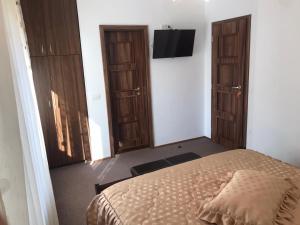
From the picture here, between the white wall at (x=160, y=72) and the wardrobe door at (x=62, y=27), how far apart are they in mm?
103

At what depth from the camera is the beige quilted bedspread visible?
4.87 ft

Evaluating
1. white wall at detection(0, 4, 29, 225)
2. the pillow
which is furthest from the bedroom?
the pillow

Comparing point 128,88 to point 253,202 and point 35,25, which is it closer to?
point 35,25

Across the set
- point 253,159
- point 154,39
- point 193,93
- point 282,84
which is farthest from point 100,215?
point 193,93

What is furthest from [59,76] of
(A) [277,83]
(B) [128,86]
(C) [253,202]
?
(C) [253,202]

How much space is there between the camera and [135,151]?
4.30 m

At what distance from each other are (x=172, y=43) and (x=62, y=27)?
1.76 metres

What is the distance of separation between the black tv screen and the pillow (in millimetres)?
2855

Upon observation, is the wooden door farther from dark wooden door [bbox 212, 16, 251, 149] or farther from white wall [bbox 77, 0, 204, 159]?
dark wooden door [bbox 212, 16, 251, 149]

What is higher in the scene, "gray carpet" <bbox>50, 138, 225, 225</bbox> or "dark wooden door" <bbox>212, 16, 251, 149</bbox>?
"dark wooden door" <bbox>212, 16, 251, 149</bbox>

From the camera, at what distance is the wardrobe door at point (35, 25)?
3234 millimetres

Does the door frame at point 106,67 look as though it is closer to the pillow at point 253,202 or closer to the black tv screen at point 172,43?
the black tv screen at point 172,43

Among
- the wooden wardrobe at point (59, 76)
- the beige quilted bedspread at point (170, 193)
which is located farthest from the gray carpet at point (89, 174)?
the beige quilted bedspread at point (170, 193)

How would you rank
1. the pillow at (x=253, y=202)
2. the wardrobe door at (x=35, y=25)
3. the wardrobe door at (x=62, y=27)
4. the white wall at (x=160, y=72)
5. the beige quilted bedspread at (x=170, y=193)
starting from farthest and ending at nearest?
the white wall at (x=160, y=72) < the wardrobe door at (x=62, y=27) < the wardrobe door at (x=35, y=25) < the beige quilted bedspread at (x=170, y=193) < the pillow at (x=253, y=202)
